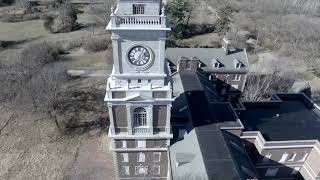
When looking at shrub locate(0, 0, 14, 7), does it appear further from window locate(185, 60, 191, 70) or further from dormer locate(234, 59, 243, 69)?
dormer locate(234, 59, 243, 69)

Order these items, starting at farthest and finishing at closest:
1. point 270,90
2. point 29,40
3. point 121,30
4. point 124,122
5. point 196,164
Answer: point 29,40, point 270,90, point 124,122, point 196,164, point 121,30

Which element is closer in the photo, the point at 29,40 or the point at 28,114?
the point at 28,114

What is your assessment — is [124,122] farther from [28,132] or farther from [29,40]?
[29,40]

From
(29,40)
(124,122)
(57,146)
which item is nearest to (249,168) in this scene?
(124,122)

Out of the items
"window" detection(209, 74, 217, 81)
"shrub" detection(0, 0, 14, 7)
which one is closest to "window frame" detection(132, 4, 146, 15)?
"window" detection(209, 74, 217, 81)

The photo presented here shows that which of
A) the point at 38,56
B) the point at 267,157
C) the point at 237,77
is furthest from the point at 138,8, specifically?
the point at 38,56

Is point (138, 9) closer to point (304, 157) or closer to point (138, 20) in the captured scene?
point (138, 20)
